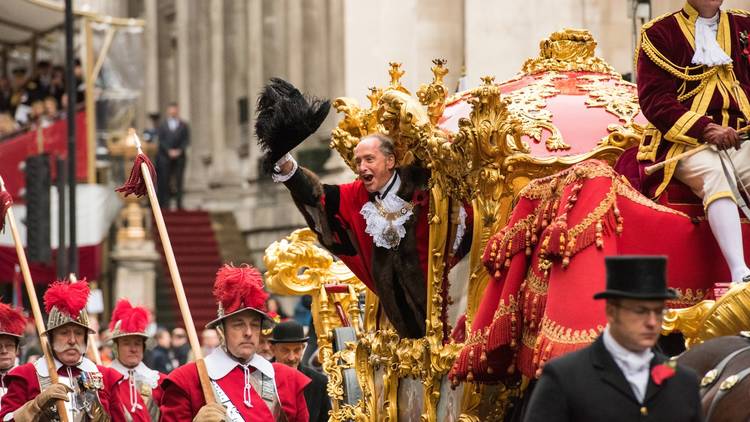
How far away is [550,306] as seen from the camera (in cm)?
963

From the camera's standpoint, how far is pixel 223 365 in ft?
36.6

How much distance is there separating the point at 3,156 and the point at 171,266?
24.9 m

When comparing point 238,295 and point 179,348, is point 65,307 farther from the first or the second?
point 179,348

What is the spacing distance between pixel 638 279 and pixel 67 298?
19.5ft

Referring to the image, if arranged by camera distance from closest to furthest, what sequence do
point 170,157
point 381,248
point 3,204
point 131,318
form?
point 381,248, point 3,204, point 131,318, point 170,157

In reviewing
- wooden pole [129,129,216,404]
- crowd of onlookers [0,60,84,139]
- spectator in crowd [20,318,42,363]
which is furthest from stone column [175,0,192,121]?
wooden pole [129,129,216,404]

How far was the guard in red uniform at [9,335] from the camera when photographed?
13586 mm

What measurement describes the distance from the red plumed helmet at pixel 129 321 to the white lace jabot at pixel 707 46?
5.66m

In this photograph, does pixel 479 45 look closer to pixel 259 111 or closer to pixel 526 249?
pixel 259 111

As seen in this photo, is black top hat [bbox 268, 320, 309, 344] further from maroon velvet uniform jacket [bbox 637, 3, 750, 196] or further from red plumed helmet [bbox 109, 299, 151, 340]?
maroon velvet uniform jacket [bbox 637, 3, 750, 196]

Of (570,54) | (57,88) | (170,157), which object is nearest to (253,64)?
(170,157)

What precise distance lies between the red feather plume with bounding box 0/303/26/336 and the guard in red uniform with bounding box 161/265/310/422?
106 inches

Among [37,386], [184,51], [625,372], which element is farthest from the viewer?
[184,51]

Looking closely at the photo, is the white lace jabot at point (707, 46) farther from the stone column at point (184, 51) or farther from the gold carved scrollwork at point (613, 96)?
the stone column at point (184, 51)
